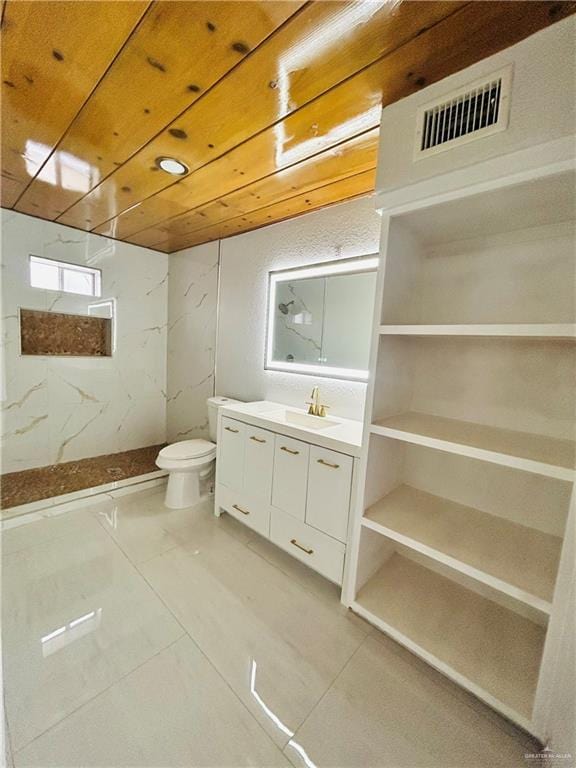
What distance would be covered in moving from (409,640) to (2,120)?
2916 millimetres

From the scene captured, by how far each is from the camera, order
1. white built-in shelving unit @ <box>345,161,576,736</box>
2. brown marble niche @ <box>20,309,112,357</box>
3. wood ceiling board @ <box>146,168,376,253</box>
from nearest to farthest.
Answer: white built-in shelving unit @ <box>345,161,576,736</box> < wood ceiling board @ <box>146,168,376,253</box> < brown marble niche @ <box>20,309,112,357</box>

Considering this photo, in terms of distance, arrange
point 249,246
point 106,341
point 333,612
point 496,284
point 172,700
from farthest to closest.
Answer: point 106,341
point 249,246
point 333,612
point 496,284
point 172,700

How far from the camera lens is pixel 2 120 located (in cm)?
133

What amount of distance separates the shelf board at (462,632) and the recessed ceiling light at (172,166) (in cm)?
243

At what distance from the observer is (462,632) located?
1234 mm

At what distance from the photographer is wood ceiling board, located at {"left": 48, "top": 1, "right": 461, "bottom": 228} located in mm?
824

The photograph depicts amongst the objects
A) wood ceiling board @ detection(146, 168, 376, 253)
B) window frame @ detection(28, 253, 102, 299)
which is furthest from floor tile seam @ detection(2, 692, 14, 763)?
window frame @ detection(28, 253, 102, 299)

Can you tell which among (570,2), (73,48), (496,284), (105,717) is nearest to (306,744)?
(105,717)

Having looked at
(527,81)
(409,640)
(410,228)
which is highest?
(527,81)

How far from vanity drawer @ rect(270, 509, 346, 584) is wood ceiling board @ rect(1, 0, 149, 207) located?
2.10m

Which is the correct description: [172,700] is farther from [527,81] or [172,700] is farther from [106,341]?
[106,341]

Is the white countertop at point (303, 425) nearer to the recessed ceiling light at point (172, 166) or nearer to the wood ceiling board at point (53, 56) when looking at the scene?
the recessed ceiling light at point (172, 166)

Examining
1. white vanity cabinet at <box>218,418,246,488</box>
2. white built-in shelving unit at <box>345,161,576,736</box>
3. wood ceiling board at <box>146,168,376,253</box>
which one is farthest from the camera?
white vanity cabinet at <box>218,418,246,488</box>

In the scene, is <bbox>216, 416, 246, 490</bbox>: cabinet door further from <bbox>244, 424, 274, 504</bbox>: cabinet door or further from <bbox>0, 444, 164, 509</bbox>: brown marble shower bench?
<bbox>0, 444, 164, 509</bbox>: brown marble shower bench
